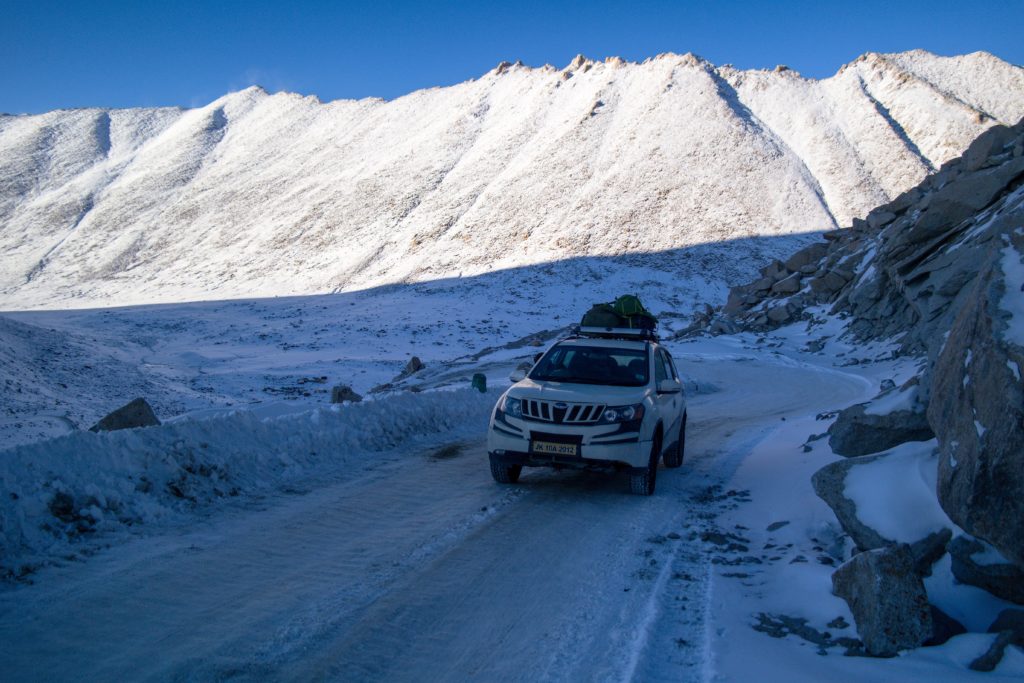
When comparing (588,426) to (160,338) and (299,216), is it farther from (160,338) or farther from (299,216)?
(299,216)

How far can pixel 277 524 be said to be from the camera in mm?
6312

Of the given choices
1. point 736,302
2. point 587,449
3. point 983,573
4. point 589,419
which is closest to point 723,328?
point 736,302

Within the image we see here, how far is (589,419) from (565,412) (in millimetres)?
252

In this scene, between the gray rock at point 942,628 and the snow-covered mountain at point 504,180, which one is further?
the snow-covered mountain at point 504,180

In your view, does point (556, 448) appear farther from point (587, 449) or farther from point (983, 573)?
point (983, 573)

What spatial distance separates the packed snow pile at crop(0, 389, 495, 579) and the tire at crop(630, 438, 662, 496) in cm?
324

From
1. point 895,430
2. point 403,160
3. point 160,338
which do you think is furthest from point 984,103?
point 895,430

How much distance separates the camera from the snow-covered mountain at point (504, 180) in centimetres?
6638

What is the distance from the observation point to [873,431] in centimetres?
694

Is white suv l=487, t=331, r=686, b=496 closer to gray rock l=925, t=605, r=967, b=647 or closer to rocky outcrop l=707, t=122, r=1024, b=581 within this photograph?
rocky outcrop l=707, t=122, r=1024, b=581

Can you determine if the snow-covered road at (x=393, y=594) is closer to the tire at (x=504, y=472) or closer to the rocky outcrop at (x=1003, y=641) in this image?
the tire at (x=504, y=472)

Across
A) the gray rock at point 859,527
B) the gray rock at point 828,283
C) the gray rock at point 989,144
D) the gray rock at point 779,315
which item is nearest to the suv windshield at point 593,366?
the gray rock at point 859,527

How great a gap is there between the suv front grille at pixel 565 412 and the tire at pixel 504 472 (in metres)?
0.74

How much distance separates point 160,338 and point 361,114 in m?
79.5
